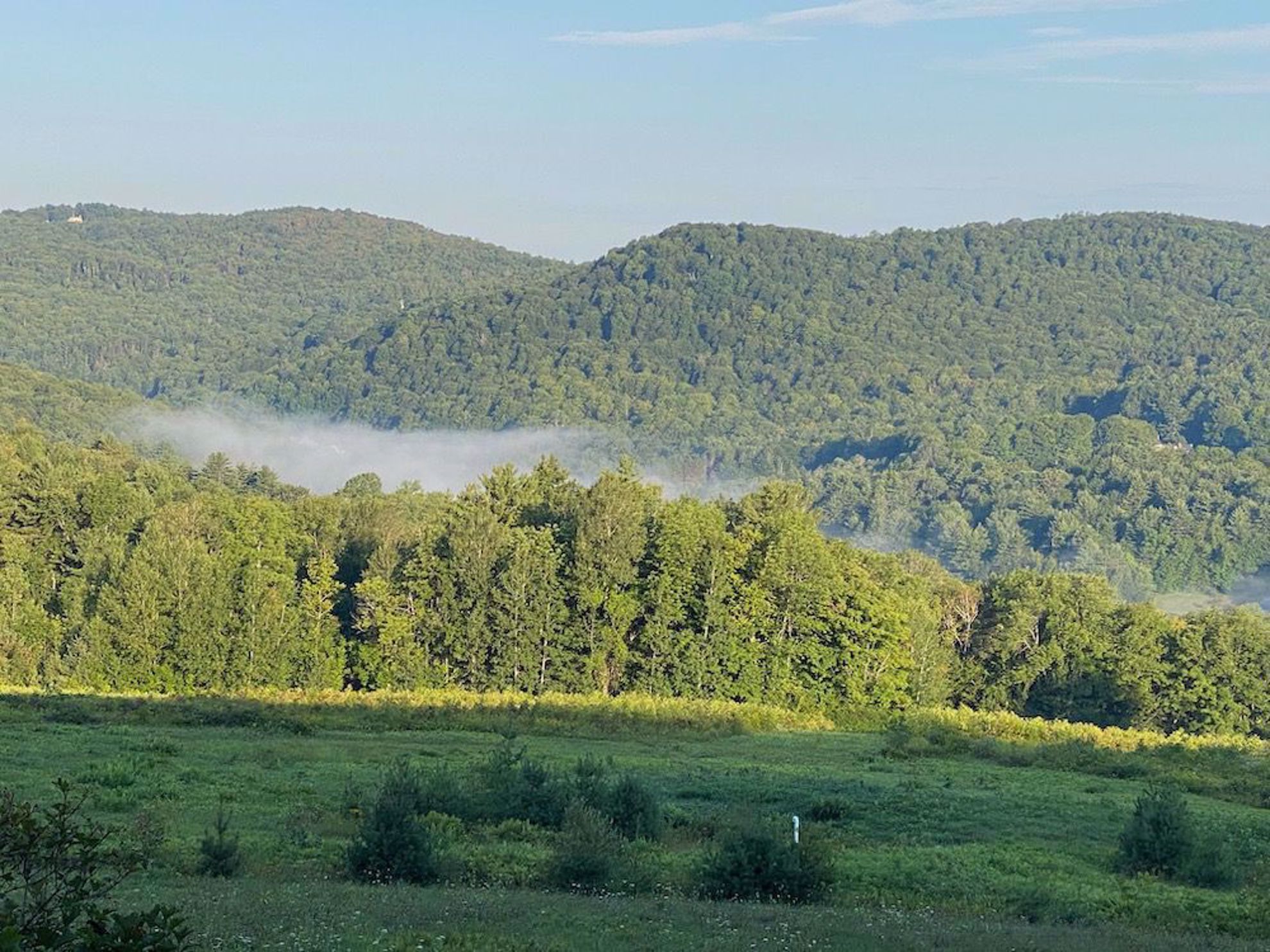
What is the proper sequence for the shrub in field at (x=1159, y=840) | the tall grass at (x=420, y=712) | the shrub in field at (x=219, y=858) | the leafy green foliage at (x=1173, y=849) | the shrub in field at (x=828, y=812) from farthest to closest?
the tall grass at (x=420, y=712) → the shrub in field at (x=828, y=812) → the shrub in field at (x=1159, y=840) → the leafy green foliage at (x=1173, y=849) → the shrub in field at (x=219, y=858)

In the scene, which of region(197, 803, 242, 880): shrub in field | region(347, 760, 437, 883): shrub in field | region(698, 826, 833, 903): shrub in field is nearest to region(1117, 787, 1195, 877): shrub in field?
region(698, 826, 833, 903): shrub in field

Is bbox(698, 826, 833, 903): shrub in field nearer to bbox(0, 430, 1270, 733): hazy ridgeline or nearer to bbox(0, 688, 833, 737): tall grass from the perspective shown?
bbox(0, 688, 833, 737): tall grass

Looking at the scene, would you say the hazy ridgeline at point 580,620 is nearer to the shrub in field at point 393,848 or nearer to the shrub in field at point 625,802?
the shrub in field at point 625,802

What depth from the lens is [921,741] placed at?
148 feet

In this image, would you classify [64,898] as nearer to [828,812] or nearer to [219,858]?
[219,858]

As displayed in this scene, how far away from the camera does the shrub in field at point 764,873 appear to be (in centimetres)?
1967

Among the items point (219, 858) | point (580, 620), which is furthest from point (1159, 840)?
point (580, 620)

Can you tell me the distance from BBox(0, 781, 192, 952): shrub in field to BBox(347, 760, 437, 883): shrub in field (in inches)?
409

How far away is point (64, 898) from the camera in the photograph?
838cm

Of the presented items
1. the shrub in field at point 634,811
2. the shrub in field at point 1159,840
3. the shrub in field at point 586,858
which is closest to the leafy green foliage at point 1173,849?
the shrub in field at point 1159,840

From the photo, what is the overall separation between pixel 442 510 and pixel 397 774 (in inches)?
1863

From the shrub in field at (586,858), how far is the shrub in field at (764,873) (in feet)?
4.52

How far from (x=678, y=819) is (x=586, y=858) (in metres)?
7.89

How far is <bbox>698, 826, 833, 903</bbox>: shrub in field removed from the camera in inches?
774
